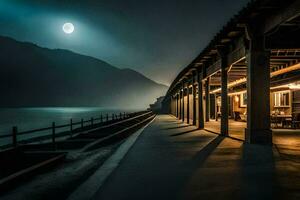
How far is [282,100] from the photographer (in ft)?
81.9

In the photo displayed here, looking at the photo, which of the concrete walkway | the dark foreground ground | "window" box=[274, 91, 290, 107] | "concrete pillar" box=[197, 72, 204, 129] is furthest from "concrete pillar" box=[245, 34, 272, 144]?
Result: "window" box=[274, 91, 290, 107]

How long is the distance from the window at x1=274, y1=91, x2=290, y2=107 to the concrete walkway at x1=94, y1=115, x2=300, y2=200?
15.5 meters

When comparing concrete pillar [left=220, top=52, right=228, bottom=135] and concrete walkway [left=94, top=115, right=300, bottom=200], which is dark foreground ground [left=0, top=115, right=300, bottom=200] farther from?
concrete pillar [left=220, top=52, right=228, bottom=135]

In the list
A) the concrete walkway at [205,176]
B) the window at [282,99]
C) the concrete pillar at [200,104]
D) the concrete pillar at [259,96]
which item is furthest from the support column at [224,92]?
the window at [282,99]

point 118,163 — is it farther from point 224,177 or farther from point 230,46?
point 230,46

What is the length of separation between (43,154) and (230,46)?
9.54m

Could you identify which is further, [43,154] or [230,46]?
[230,46]

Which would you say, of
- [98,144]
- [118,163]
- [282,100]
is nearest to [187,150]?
[118,163]

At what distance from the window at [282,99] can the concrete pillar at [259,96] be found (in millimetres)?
13495

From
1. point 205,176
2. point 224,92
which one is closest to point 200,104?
point 224,92

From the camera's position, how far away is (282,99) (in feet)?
81.9

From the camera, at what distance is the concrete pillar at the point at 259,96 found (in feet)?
38.3

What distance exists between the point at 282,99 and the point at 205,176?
20655 mm

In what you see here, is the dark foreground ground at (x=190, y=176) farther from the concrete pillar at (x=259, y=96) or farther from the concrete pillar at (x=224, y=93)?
the concrete pillar at (x=224, y=93)
